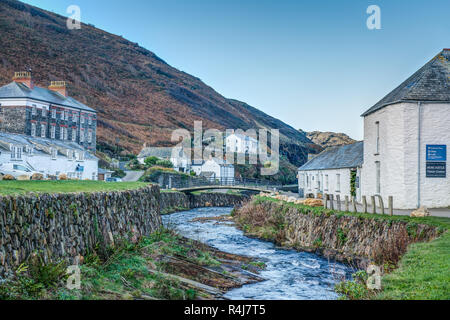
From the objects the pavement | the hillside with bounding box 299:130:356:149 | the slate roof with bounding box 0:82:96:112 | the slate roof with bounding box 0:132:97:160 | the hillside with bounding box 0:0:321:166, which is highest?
the hillside with bounding box 0:0:321:166

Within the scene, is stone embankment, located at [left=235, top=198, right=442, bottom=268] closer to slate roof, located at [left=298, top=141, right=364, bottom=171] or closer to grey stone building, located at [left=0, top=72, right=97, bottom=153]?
slate roof, located at [left=298, top=141, right=364, bottom=171]

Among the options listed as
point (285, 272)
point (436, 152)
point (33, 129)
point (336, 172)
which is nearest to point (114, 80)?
point (33, 129)

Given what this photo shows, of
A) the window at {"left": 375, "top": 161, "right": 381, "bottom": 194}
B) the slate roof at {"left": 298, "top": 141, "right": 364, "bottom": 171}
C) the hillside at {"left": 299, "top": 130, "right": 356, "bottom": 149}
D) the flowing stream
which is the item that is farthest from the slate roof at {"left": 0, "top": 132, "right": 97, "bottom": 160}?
the hillside at {"left": 299, "top": 130, "right": 356, "bottom": 149}

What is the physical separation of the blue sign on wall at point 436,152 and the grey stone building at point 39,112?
166 ft

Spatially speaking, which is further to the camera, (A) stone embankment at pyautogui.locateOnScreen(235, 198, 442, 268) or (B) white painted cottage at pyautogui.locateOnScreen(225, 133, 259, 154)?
(B) white painted cottage at pyautogui.locateOnScreen(225, 133, 259, 154)

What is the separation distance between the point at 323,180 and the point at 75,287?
3472 centimetres

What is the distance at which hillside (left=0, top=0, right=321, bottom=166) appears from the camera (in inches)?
4198

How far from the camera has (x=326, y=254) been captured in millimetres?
18984

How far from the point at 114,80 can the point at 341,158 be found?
111 meters

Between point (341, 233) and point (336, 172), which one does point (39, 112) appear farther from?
point (341, 233)

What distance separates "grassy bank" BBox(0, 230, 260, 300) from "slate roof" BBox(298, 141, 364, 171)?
1892cm

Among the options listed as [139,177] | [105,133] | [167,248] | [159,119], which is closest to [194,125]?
[159,119]

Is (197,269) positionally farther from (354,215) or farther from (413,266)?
(354,215)

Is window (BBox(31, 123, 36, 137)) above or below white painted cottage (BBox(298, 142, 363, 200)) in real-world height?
above
